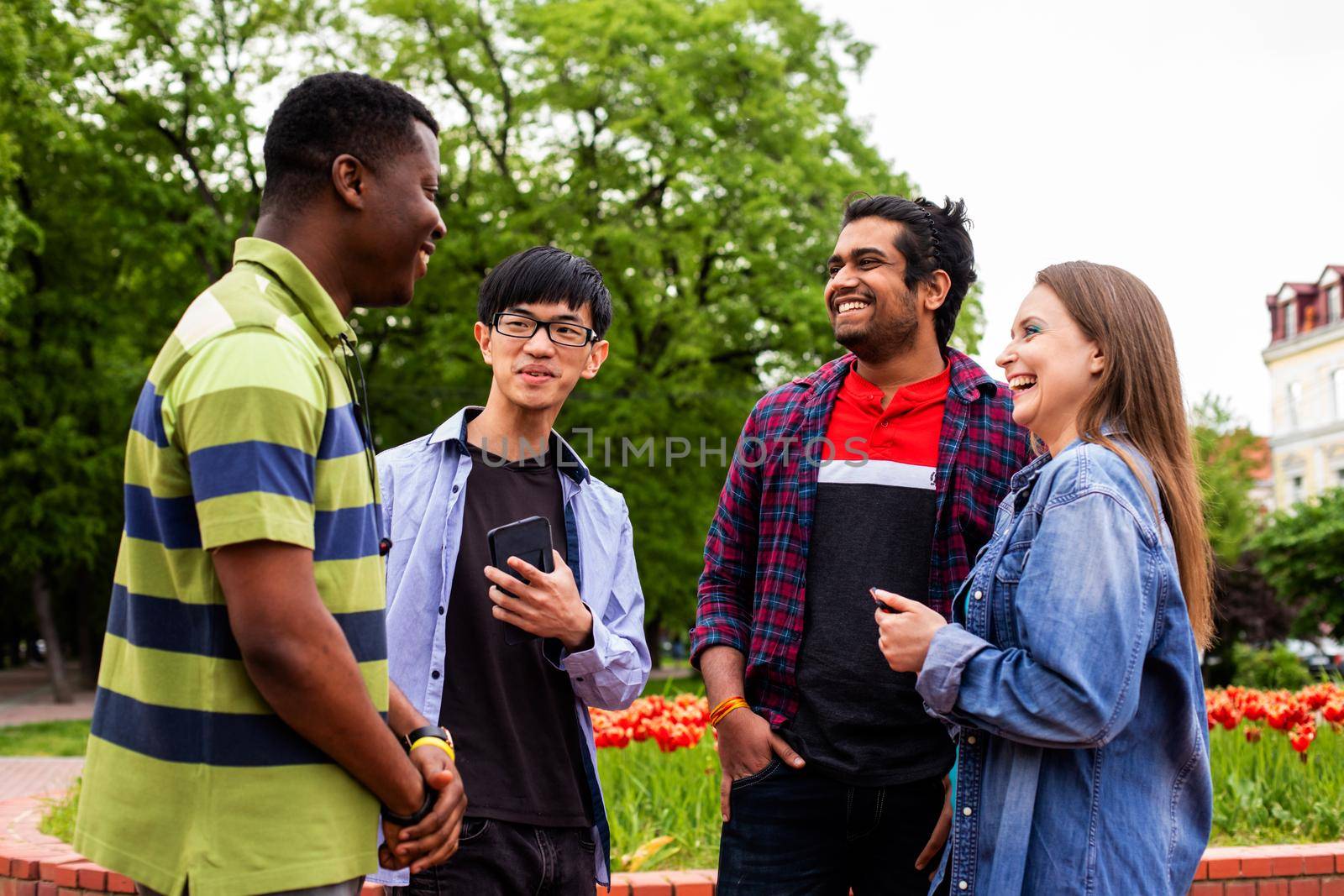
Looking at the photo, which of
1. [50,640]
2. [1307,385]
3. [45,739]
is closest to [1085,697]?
[45,739]

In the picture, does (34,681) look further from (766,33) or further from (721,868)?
(721,868)

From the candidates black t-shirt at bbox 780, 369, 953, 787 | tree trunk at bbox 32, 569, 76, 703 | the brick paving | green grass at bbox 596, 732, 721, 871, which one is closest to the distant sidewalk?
tree trunk at bbox 32, 569, 76, 703

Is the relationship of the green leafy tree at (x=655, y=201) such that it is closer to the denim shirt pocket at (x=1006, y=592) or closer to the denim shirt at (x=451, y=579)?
the denim shirt at (x=451, y=579)

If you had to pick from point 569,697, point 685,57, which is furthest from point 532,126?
point 569,697

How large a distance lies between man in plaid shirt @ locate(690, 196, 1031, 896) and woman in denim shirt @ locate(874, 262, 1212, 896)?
0.42 metres

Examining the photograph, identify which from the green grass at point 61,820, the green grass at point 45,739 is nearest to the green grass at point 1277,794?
the green grass at point 61,820

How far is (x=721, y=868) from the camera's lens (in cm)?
297

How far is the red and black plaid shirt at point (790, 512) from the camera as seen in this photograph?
2.93 m

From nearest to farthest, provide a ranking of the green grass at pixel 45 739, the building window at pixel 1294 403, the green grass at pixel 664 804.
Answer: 1. the green grass at pixel 664 804
2. the green grass at pixel 45 739
3. the building window at pixel 1294 403

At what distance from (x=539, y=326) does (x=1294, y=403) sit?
Answer: 52.3 metres

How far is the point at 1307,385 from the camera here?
47.9 metres

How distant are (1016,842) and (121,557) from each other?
1668 millimetres

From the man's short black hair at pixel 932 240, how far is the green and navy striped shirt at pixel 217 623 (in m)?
1.90

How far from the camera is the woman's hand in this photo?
7.71 ft
